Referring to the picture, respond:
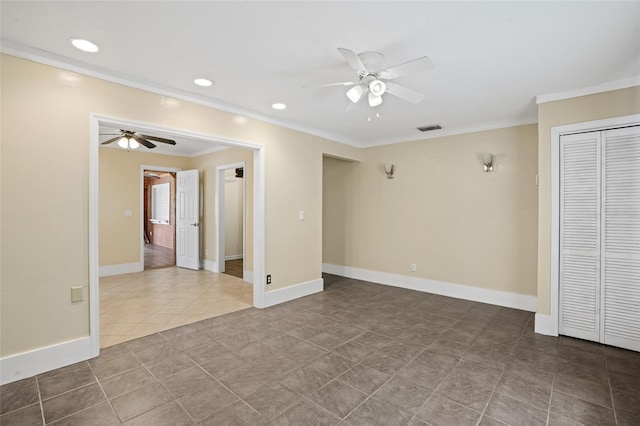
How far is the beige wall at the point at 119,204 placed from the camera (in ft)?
19.8

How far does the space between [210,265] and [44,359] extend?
3964 mm

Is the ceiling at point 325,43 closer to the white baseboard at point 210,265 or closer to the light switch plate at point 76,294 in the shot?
the light switch plate at point 76,294

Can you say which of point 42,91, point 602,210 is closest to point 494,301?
point 602,210

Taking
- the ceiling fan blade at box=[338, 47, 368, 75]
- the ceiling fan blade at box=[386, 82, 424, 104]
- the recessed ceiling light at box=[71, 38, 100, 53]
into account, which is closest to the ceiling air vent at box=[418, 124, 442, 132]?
the ceiling fan blade at box=[386, 82, 424, 104]

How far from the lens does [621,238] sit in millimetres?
2977

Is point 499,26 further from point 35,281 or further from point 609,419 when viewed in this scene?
point 35,281

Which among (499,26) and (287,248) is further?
(287,248)

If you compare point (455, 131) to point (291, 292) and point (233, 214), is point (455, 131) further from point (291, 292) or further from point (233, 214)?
point (233, 214)

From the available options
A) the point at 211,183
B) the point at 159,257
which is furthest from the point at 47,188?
the point at 159,257

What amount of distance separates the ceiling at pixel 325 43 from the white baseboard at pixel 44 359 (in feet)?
7.78

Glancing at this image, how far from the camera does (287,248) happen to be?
14.6 feet

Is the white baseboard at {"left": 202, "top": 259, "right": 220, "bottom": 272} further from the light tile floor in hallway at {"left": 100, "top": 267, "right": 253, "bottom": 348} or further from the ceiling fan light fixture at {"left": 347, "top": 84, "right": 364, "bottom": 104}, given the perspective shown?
the ceiling fan light fixture at {"left": 347, "top": 84, "right": 364, "bottom": 104}

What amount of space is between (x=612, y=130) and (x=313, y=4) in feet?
10.5

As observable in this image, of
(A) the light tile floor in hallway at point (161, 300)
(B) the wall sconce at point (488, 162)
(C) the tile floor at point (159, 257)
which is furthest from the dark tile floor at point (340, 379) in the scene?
(C) the tile floor at point (159, 257)
